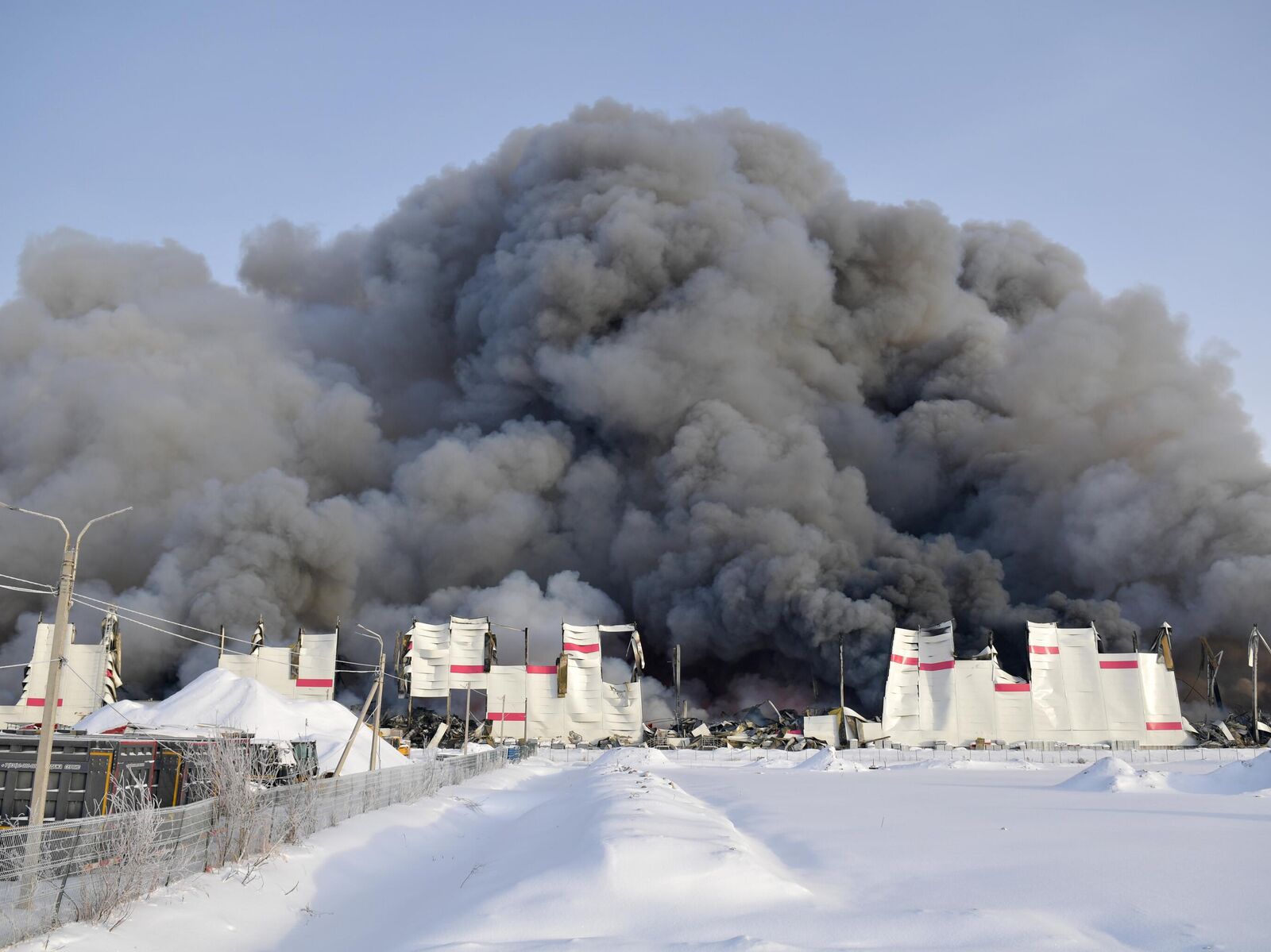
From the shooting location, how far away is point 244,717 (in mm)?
40500

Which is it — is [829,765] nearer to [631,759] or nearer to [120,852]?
[631,759]

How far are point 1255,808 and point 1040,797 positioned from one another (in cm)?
571

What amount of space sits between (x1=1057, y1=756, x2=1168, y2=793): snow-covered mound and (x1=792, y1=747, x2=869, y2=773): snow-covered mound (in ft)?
49.3

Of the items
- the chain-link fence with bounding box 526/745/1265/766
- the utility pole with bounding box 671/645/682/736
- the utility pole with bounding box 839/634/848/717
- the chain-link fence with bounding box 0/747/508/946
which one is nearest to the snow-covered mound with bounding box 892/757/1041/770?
the chain-link fence with bounding box 526/745/1265/766

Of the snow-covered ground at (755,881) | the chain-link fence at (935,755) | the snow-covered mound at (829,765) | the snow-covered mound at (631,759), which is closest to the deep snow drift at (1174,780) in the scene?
the snow-covered ground at (755,881)

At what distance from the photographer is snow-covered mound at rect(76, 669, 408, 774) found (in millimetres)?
39219

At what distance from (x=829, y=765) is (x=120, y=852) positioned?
3960 cm

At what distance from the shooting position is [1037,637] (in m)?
64.9

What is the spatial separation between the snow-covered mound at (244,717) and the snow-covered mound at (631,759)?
11034 millimetres

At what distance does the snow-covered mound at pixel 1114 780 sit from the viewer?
3042cm

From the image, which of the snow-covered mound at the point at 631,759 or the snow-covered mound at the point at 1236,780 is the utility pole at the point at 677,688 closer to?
the snow-covered mound at the point at 631,759

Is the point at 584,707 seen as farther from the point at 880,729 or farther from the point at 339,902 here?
the point at 339,902

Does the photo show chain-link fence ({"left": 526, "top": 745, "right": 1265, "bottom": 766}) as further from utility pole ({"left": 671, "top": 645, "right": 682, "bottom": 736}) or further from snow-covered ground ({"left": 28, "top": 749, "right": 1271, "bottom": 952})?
snow-covered ground ({"left": 28, "top": 749, "right": 1271, "bottom": 952})

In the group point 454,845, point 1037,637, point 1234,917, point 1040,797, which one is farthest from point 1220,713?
point 1234,917
